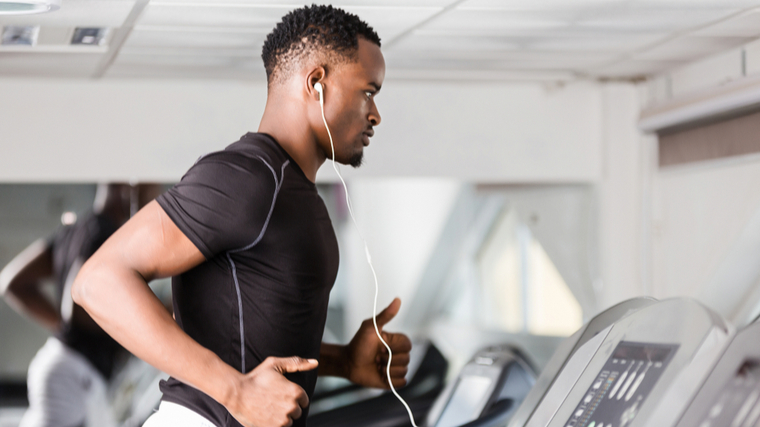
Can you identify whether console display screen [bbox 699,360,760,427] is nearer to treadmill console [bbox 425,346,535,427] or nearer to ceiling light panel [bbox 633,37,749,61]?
treadmill console [bbox 425,346,535,427]

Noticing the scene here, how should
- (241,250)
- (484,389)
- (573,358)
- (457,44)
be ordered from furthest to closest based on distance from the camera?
(484,389) → (457,44) → (573,358) → (241,250)

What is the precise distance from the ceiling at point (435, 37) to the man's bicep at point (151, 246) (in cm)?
113

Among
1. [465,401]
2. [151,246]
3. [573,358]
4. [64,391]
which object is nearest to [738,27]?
[573,358]

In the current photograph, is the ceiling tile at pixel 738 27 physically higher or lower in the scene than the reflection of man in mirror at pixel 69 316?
higher

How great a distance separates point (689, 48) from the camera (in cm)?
290

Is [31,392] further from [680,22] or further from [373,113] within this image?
[680,22]

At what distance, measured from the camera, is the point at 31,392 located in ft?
10.8

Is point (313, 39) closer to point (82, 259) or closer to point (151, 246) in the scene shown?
point (151, 246)

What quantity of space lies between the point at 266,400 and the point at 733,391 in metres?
0.69

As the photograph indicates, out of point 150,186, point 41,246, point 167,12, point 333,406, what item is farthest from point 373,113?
point 333,406

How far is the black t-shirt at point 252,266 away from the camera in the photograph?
1.23 m

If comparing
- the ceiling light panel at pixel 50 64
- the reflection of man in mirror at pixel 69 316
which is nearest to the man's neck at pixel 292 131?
the ceiling light panel at pixel 50 64

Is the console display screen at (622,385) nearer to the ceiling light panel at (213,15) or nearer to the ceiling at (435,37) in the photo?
the ceiling at (435,37)

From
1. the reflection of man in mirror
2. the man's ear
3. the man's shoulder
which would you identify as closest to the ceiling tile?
the man's ear
